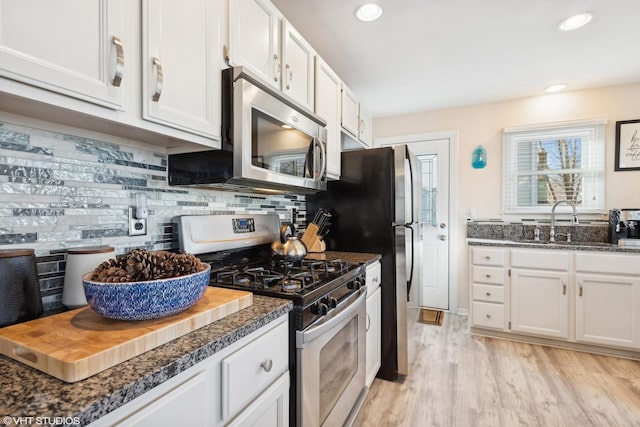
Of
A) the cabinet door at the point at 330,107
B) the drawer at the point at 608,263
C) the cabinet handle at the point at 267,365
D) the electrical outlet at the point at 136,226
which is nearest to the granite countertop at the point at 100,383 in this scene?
the cabinet handle at the point at 267,365

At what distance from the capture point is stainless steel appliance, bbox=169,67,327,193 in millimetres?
1214

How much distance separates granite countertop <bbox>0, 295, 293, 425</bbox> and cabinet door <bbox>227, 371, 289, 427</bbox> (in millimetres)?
228

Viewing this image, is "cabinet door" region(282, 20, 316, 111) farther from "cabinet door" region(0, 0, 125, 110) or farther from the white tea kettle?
"cabinet door" region(0, 0, 125, 110)

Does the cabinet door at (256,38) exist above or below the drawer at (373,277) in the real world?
above

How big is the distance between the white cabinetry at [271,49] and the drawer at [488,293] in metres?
2.25

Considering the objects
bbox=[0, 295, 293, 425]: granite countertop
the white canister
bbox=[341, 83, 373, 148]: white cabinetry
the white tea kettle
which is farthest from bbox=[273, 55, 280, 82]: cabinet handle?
bbox=[0, 295, 293, 425]: granite countertop

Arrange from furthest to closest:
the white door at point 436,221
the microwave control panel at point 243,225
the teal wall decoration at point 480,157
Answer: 1. the white door at point 436,221
2. the teal wall decoration at point 480,157
3. the microwave control panel at point 243,225

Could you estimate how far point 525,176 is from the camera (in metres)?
3.23

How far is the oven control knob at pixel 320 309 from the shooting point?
43.8 inches

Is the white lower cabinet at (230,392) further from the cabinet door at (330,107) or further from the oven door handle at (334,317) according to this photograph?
the cabinet door at (330,107)

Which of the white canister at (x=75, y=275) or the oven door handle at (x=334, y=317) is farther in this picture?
the oven door handle at (x=334, y=317)

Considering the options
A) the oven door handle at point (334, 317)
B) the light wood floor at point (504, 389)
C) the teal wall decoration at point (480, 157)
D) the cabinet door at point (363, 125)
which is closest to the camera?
the oven door handle at point (334, 317)

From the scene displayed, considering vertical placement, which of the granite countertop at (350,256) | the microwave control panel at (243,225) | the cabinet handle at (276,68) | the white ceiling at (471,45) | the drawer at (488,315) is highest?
the white ceiling at (471,45)

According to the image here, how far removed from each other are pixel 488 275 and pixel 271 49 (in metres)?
2.59
